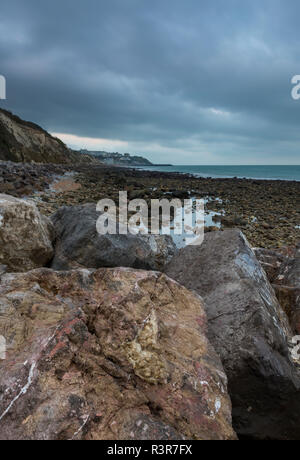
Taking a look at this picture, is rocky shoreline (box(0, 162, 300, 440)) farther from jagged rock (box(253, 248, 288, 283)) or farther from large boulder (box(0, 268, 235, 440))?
jagged rock (box(253, 248, 288, 283))

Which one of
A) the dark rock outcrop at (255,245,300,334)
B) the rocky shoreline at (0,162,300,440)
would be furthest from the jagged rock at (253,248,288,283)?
the rocky shoreline at (0,162,300,440)

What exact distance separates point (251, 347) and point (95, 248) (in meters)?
3.03

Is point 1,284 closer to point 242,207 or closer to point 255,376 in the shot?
point 255,376

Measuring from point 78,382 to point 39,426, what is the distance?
362 mm

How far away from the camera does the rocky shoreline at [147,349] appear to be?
6.59 feet

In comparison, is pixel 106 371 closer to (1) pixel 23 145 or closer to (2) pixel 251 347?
(2) pixel 251 347

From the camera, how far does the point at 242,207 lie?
793 inches

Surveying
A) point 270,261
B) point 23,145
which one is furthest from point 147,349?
point 23,145

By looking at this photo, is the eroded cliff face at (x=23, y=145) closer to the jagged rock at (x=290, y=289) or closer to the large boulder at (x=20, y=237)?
the large boulder at (x=20, y=237)

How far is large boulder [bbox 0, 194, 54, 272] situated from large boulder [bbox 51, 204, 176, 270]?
40 centimetres

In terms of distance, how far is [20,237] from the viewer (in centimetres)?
469

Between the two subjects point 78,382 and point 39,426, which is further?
point 78,382
